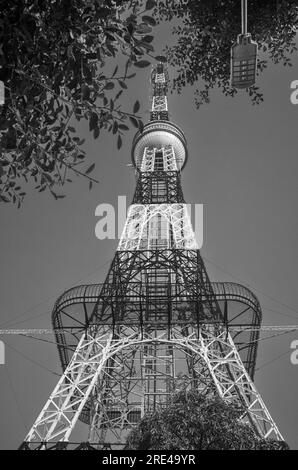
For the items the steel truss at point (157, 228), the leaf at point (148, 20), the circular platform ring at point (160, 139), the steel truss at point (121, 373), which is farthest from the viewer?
the circular platform ring at point (160, 139)

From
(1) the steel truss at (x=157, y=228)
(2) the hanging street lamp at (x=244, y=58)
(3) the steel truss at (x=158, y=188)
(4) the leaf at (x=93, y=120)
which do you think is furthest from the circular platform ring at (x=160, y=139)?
(4) the leaf at (x=93, y=120)

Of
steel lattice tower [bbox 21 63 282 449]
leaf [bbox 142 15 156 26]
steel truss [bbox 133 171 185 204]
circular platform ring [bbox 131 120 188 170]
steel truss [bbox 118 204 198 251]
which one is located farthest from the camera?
circular platform ring [bbox 131 120 188 170]

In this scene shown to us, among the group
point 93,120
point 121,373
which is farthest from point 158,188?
point 93,120

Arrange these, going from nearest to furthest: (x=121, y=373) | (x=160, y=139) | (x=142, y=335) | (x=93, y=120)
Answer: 1. (x=93, y=120)
2. (x=142, y=335)
3. (x=121, y=373)
4. (x=160, y=139)

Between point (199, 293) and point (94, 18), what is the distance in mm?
25406

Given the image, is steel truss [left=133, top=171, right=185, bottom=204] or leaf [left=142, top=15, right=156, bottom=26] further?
steel truss [left=133, top=171, right=185, bottom=204]

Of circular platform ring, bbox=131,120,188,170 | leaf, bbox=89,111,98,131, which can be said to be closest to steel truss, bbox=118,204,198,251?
circular platform ring, bbox=131,120,188,170

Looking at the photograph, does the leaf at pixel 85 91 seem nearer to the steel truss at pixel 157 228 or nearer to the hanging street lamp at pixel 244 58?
the hanging street lamp at pixel 244 58

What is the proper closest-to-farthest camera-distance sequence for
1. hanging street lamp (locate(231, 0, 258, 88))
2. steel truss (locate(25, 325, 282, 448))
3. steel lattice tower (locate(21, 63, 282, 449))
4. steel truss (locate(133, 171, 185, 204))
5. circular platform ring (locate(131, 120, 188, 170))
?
1. hanging street lamp (locate(231, 0, 258, 88))
2. steel truss (locate(25, 325, 282, 448))
3. steel lattice tower (locate(21, 63, 282, 449))
4. steel truss (locate(133, 171, 185, 204))
5. circular platform ring (locate(131, 120, 188, 170))

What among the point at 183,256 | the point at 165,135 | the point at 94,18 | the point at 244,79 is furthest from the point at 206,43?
the point at 165,135

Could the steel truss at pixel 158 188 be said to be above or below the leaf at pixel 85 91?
above

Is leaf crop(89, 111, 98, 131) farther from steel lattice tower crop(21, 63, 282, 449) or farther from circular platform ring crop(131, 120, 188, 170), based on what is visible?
circular platform ring crop(131, 120, 188, 170)

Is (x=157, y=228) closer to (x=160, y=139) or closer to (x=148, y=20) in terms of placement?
(x=160, y=139)

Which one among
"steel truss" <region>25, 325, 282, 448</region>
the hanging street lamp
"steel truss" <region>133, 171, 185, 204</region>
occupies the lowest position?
the hanging street lamp
